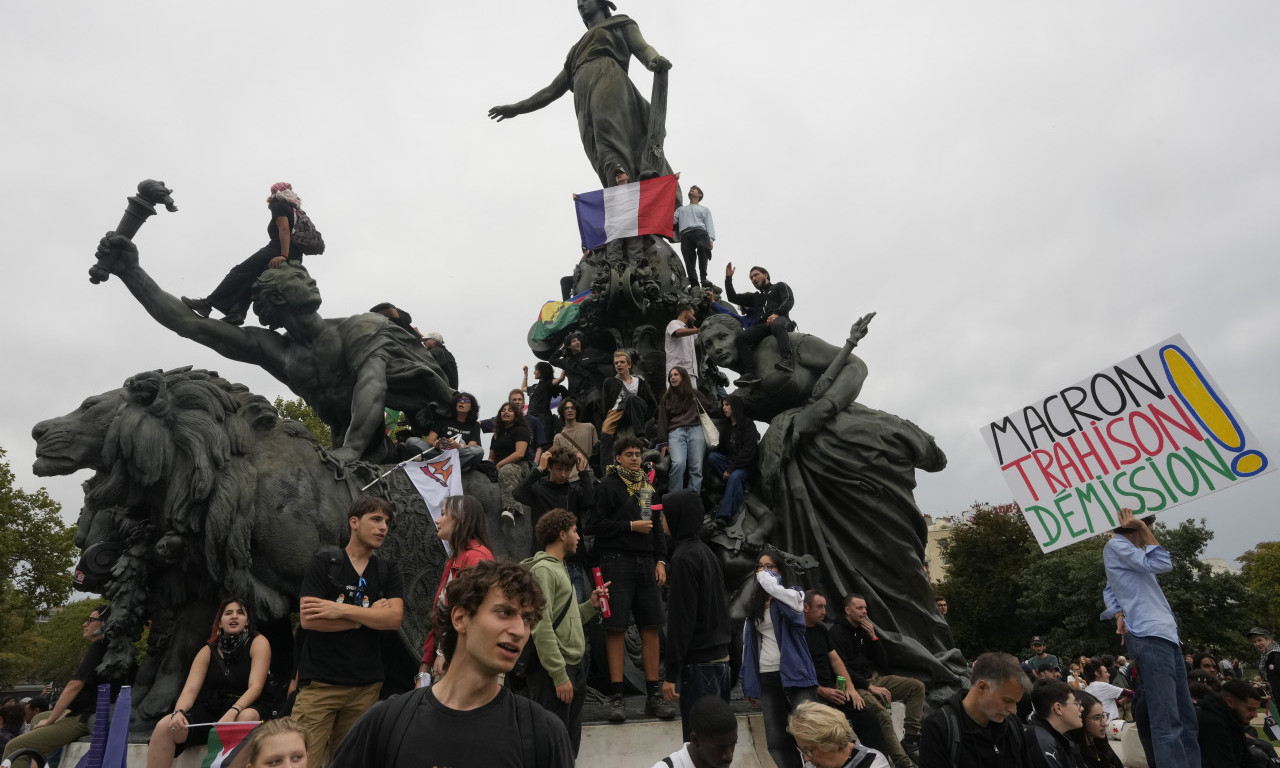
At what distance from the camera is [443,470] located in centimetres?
765

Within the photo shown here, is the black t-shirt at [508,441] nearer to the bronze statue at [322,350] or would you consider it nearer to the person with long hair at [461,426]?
the person with long hair at [461,426]

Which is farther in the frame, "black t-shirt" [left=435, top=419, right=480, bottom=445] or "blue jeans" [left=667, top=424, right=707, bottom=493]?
"black t-shirt" [left=435, top=419, right=480, bottom=445]

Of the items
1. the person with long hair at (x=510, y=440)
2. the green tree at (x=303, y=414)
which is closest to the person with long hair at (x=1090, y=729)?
the person with long hair at (x=510, y=440)

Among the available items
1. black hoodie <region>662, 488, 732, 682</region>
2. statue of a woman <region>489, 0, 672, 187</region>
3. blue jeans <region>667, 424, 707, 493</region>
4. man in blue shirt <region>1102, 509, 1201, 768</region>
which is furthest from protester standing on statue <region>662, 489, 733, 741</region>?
statue of a woman <region>489, 0, 672, 187</region>

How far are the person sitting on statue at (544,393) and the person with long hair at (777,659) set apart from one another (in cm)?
528

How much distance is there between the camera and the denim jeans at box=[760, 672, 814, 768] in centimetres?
518

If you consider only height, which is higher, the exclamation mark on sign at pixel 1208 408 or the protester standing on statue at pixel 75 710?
the exclamation mark on sign at pixel 1208 408

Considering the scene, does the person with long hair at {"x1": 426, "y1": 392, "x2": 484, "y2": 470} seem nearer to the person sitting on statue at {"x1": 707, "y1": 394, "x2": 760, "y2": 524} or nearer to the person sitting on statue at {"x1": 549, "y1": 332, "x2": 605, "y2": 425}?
the person sitting on statue at {"x1": 549, "y1": 332, "x2": 605, "y2": 425}

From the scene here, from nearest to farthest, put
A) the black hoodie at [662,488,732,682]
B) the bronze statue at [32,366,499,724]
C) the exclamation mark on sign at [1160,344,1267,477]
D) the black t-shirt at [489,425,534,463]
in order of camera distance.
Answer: the black hoodie at [662,488,732,682]
the exclamation mark on sign at [1160,344,1267,477]
the bronze statue at [32,366,499,724]
the black t-shirt at [489,425,534,463]

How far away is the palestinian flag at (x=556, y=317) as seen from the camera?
460 inches

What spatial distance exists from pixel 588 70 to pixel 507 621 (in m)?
12.4

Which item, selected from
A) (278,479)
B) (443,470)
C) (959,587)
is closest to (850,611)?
(443,470)

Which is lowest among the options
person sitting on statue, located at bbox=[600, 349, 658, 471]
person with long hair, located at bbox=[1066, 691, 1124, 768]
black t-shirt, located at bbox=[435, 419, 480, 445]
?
person with long hair, located at bbox=[1066, 691, 1124, 768]

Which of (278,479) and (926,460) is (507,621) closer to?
(278,479)
